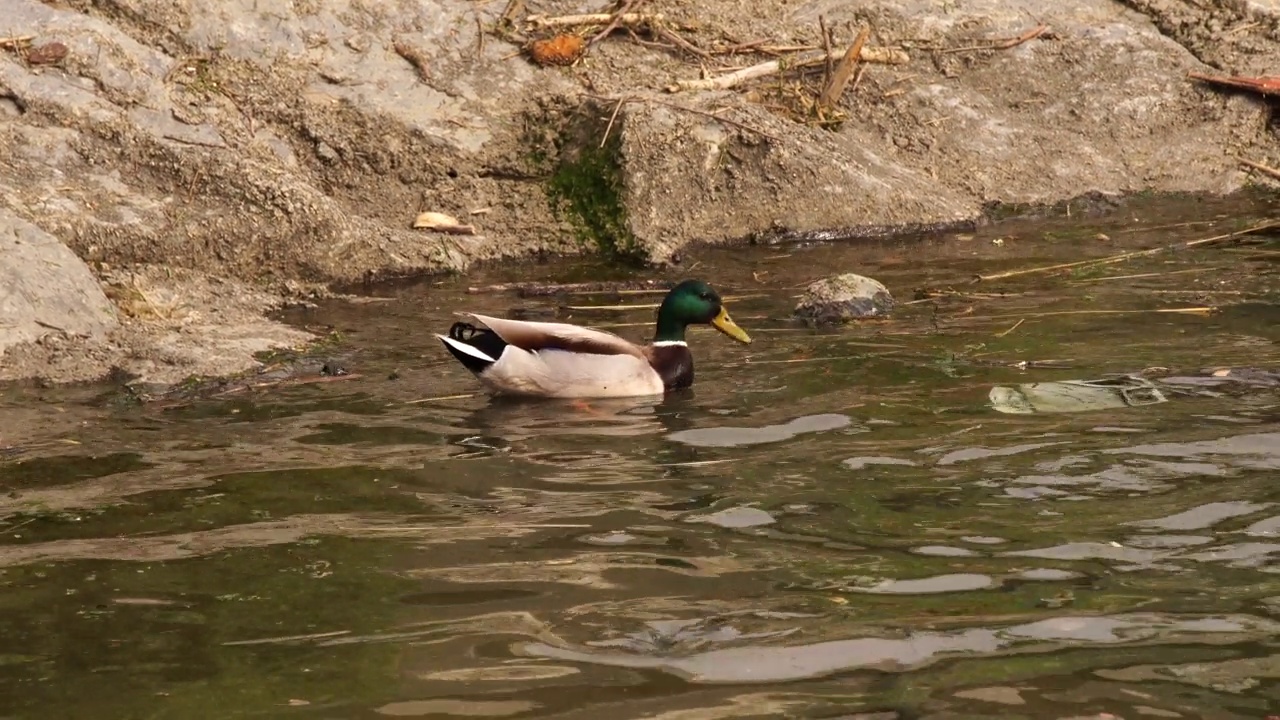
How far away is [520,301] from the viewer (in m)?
9.99

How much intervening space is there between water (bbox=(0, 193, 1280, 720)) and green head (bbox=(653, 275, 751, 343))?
0.64 ft

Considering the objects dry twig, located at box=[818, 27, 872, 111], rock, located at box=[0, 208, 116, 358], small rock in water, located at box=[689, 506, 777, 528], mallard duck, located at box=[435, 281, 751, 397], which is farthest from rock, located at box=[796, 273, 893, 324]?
rock, located at box=[0, 208, 116, 358]

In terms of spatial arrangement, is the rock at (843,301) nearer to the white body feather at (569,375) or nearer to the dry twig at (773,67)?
the white body feather at (569,375)

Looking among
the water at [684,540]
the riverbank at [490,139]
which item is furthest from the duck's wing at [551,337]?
the riverbank at [490,139]

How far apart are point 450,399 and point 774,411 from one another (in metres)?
1.62

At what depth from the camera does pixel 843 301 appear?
30.1 ft

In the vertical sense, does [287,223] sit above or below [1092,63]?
below

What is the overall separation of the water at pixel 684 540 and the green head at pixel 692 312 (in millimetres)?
195

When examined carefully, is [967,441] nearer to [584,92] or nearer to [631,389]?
[631,389]

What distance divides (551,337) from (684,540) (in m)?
2.86

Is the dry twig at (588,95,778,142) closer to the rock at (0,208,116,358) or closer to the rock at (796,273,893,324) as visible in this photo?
the rock at (796,273,893,324)

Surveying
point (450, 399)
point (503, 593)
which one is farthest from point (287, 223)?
point (503, 593)

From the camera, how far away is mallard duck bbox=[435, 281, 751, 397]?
8.24 meters

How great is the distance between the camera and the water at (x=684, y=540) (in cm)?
428
